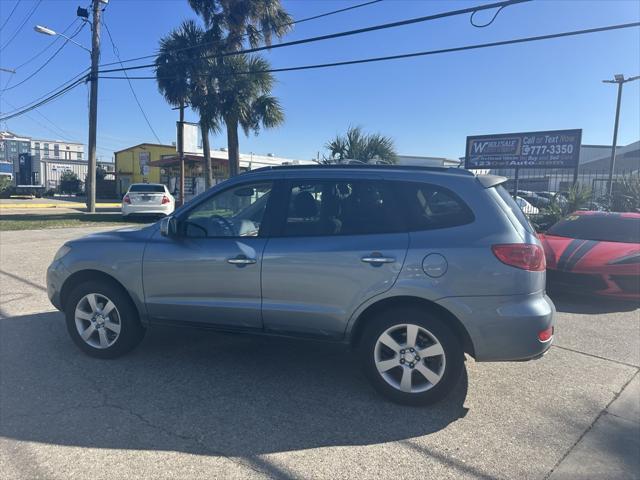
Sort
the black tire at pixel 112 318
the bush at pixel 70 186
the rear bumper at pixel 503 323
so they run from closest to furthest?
the rear bumper at pixel 503 323 → the black tire at pixel 112 318 → the bush at pixel 70 186

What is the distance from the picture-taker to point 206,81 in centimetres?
2067

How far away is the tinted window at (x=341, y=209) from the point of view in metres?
3.69

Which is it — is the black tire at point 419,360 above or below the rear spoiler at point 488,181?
below

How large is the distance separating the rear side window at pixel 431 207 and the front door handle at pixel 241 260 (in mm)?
1283

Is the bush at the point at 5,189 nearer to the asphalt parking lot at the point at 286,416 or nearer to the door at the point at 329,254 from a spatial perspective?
the asphalt parking lot at the point at 286,416

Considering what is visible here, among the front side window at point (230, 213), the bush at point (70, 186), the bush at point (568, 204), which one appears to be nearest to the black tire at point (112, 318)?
the front side window at point (230, 213)

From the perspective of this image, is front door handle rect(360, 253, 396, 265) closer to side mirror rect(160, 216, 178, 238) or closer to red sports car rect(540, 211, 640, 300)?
side mirror rect(160, 216, 178, 238)

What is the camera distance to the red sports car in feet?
21.4

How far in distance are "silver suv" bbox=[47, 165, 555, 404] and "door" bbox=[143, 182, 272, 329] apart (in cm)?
1

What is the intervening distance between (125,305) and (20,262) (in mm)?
6089

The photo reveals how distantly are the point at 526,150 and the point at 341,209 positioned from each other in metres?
14.8

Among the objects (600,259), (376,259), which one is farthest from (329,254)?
(600,259)

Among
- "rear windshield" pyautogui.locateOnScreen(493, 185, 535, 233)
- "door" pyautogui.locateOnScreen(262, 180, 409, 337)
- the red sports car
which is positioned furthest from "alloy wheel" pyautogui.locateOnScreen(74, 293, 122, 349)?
the red sports car

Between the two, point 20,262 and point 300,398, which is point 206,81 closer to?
point 20,262
